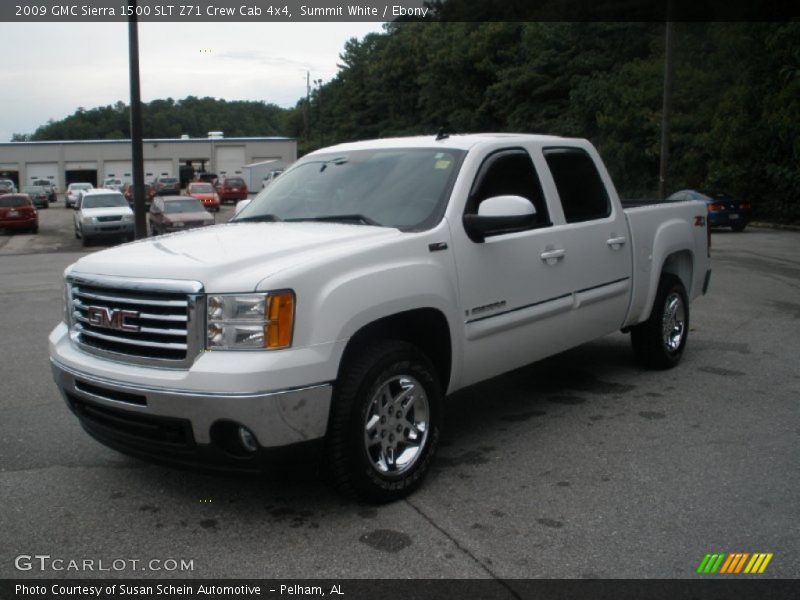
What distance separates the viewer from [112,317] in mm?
4223

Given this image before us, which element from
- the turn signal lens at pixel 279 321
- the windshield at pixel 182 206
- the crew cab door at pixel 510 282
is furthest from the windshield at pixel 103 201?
the turn signal lens at pixel 279 321

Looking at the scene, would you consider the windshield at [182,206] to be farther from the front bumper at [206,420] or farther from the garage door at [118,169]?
the garage door at [118,169]

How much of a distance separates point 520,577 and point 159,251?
2549 millimetres

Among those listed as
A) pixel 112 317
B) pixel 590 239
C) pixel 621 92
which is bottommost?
pixel 112 317

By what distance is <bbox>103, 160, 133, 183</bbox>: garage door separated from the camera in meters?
91.2

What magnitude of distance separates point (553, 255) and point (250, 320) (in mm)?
2451

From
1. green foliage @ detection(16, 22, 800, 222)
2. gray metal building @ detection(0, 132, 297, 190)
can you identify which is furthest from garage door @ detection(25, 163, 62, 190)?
green foliage @ detection(16, 22, 800, 222)

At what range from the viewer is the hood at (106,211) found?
25.2 meters

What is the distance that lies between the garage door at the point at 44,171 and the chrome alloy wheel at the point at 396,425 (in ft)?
308

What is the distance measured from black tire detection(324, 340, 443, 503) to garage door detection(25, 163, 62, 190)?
93733 millimetres

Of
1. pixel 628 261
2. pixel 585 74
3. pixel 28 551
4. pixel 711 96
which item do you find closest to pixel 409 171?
pixel 628 261

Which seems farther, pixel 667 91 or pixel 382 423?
pixel 667 91

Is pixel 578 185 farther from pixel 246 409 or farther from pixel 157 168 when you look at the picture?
pixel 157 168

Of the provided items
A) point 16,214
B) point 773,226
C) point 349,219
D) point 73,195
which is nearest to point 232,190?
point 73,195
